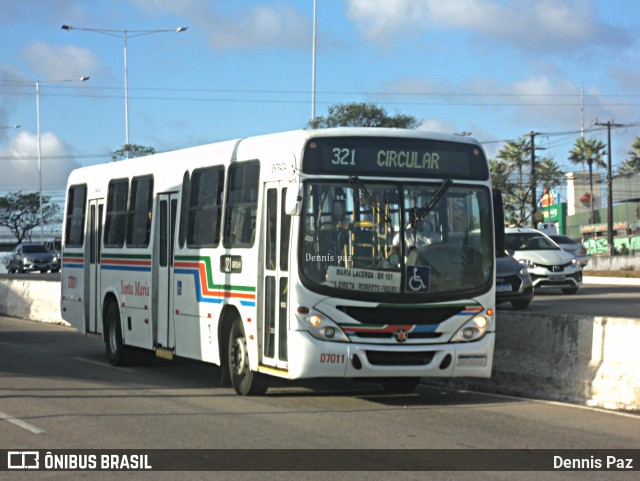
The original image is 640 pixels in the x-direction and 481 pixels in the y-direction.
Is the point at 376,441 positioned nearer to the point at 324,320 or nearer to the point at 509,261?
the point at 324,320

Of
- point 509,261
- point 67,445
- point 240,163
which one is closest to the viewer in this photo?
point 67,445

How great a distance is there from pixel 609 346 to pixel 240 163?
4.97m

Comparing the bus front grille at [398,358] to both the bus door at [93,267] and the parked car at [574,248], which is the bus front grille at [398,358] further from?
the parked car at [574,248]

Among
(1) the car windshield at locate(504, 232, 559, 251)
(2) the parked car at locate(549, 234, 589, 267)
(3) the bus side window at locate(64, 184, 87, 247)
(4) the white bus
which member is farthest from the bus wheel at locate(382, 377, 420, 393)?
(2) the parked car at locate(549, 234, 589, 267)

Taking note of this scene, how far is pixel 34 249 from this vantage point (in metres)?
61.5

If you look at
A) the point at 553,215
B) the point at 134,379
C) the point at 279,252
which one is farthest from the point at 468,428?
the point at 553,215

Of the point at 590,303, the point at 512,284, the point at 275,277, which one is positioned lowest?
the point at 590,303

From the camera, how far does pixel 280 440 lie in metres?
9.66

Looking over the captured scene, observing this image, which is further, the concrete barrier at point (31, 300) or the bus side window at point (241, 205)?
the concrete barrier at point (31, 300)

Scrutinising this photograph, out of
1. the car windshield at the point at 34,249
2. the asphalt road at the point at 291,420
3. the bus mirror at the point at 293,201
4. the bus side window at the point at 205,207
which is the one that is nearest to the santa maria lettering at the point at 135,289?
the asphalt road at the point at 291,420

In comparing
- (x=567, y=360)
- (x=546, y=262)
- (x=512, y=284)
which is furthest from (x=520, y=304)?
(x=567, y=360)

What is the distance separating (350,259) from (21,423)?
3844 millimetres

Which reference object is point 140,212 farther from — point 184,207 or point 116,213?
point 184,207

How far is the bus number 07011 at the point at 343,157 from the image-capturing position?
1204 centimetres
